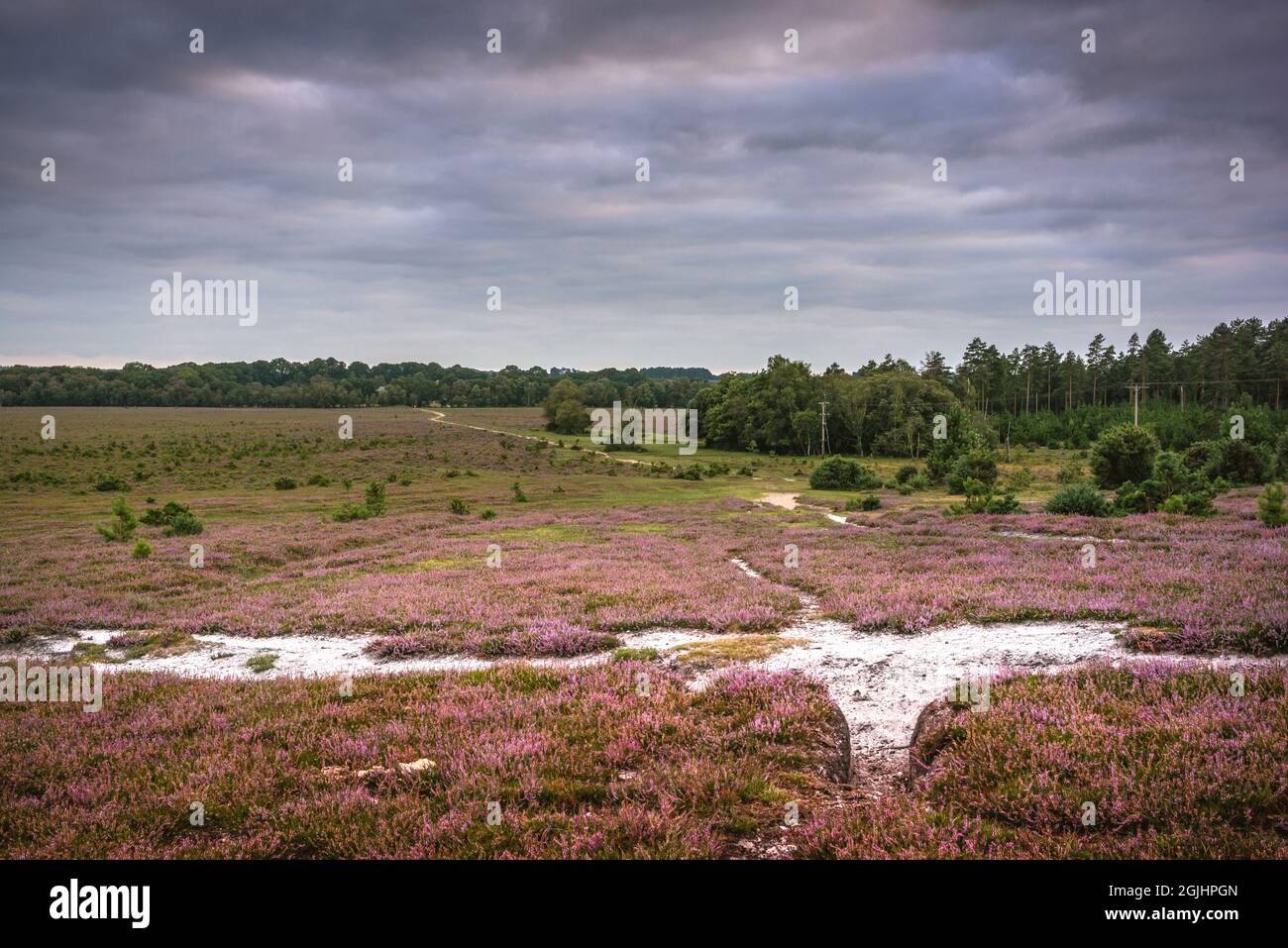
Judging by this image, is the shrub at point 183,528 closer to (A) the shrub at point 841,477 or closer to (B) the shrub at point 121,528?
(B) the shrub at point 121,528

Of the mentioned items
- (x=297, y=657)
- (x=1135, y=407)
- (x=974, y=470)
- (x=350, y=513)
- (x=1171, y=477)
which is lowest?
(x=297, y=657)

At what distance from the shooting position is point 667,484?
7575 centimetres

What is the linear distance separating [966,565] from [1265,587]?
307 inches

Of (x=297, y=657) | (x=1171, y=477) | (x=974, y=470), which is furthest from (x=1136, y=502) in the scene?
(x=297, y=657)

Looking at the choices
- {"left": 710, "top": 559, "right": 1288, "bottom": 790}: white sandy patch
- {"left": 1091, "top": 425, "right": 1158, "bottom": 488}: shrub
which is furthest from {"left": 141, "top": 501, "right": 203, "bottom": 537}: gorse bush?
{"left": 1091, "top": 425, "right": 1158, "bottom": 488}: shrub

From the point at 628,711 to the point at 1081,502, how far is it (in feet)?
119

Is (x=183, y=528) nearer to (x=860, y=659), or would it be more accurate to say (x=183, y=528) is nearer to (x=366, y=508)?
(x=366, y=508)

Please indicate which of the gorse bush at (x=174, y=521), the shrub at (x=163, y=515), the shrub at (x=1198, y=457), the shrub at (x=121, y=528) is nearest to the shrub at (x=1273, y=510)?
the shrub at (x=1198, y=457)

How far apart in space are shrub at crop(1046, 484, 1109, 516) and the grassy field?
5383 mm

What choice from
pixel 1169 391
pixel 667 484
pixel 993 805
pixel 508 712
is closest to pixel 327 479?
pixel 667 484

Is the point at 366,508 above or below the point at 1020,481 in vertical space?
above

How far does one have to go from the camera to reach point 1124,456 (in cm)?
5544

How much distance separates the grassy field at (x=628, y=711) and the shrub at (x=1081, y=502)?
5.38 meters
